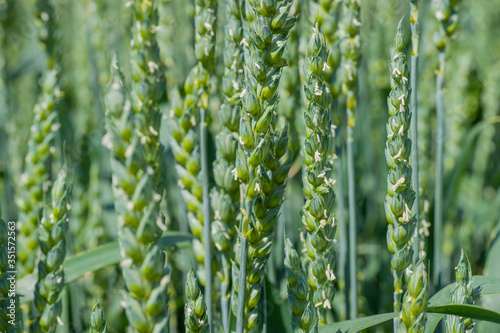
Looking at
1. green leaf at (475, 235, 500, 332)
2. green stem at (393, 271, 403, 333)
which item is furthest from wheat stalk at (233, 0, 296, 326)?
green leaf at (475, 235, 500, 332)

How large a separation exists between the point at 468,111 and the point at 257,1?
82.0 inches

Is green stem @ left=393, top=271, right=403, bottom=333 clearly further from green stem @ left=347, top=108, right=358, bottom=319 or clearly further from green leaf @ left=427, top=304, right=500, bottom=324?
green stem @ left=347, top=108, right=358, bottom=319

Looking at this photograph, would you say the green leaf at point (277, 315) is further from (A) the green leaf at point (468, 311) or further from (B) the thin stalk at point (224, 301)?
(A) the green leaf at point (468, 311)

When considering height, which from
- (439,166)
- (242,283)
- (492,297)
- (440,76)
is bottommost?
(492,297)

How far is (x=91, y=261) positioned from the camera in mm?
1277

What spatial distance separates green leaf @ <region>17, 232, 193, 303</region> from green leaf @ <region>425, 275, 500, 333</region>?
63 cm

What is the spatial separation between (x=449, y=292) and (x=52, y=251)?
28.7 inches

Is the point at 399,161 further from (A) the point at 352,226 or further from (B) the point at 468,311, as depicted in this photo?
(A) the point at 352,226

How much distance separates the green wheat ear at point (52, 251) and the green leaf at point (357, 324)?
1.59 ft

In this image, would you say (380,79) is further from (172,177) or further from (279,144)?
(279,144)

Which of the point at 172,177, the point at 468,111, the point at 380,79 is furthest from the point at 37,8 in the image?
the point at 468,111

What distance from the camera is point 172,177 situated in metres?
2.03

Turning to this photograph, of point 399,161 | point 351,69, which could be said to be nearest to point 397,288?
point 399,161

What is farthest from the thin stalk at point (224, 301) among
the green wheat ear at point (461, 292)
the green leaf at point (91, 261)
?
the green wheat ear at point (461, 292)
